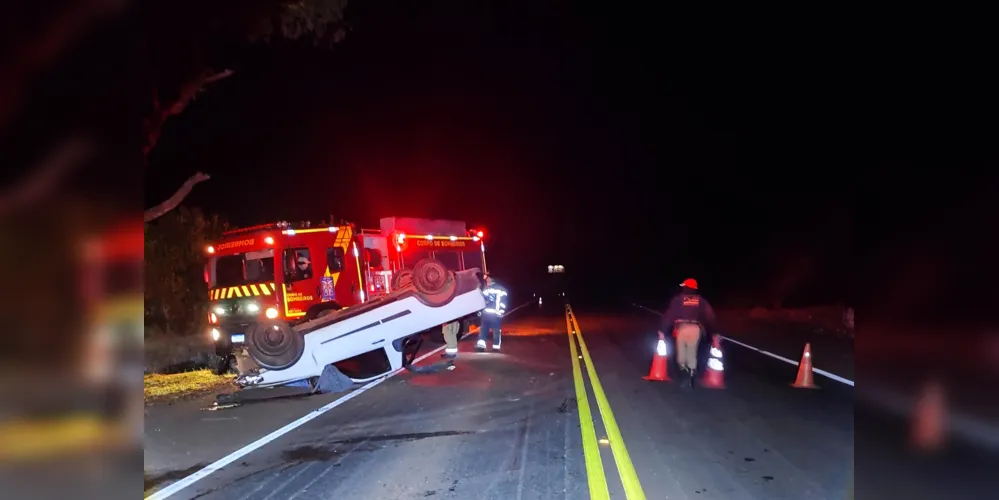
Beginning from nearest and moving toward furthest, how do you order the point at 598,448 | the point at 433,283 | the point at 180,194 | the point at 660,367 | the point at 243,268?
the point at 598,448
the point at 180,194
the point at 433,283
the point at 660,367
the point at 243,268

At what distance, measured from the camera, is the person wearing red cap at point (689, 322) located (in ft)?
35.0

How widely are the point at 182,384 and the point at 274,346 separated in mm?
2858

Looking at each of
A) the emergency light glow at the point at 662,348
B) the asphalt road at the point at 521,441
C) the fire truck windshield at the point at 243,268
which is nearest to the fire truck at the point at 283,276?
the fire truck windshield at the point at 243,268

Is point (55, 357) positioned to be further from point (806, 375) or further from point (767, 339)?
point (767, 339)

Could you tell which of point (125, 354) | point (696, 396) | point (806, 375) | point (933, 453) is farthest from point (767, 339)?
point (125, 354)

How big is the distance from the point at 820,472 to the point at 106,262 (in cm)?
563

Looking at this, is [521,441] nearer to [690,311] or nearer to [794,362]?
[690,311]

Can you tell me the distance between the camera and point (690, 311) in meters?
10.8

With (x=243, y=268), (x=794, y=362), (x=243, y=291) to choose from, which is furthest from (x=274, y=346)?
(x=794, y=362)

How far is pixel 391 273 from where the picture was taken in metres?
15.3

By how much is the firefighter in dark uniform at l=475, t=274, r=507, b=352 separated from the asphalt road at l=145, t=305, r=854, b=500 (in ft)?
9.88

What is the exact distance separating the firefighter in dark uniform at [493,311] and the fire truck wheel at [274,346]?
4987 mm

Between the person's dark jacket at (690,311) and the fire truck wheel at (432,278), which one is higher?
the fire truck wheel at (432,278)

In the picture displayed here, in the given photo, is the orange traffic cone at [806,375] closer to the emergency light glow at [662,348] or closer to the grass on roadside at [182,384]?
the emergency light glow at [662,348]
